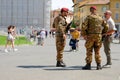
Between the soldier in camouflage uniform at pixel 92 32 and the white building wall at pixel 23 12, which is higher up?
the soldier in camouflage uniform at pixel 92 32

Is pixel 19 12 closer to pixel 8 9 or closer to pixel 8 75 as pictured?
pixel 8 9

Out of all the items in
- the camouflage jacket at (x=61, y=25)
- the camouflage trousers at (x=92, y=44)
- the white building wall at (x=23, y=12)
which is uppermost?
the camouflage jacket at (x=61, y=25)

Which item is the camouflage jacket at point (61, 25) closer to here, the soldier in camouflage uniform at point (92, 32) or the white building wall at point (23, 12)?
the soldier in camouflage uniform at point (92, 32)

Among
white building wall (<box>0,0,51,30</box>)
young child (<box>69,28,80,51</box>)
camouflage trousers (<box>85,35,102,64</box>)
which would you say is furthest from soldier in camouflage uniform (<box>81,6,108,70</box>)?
white building wall (<box>0,0,51,30</box>)

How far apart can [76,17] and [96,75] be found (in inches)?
6355

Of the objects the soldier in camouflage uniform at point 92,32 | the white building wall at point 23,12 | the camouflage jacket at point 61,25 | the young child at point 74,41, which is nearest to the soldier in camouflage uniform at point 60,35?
the camouflage jacket at point 61,25

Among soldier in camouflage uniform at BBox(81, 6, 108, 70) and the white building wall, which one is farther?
the white building wall

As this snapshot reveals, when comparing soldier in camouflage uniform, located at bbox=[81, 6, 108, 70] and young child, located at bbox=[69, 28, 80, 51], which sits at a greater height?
soldier in camouflage uniform, located at bbox=[81, 6, 108, 70]

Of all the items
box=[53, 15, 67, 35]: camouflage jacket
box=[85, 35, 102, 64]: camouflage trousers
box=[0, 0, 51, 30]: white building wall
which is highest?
box=[53, 15, 67, 35]: camouflage jacket

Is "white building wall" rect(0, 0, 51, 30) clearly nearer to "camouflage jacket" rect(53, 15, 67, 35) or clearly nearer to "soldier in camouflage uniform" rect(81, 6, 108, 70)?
"camouflage jacket" rect(53, 15, 67, 35)

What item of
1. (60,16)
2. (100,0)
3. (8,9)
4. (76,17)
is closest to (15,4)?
(8,9)

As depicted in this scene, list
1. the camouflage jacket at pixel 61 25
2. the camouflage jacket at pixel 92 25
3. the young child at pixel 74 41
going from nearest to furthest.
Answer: the camouflage jacket at pixel 92 25
the camouflage jacket at pixel 61 25
the young child at pixel 74 41

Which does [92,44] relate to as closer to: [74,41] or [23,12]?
[74,41]

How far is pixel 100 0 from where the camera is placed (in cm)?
14575
